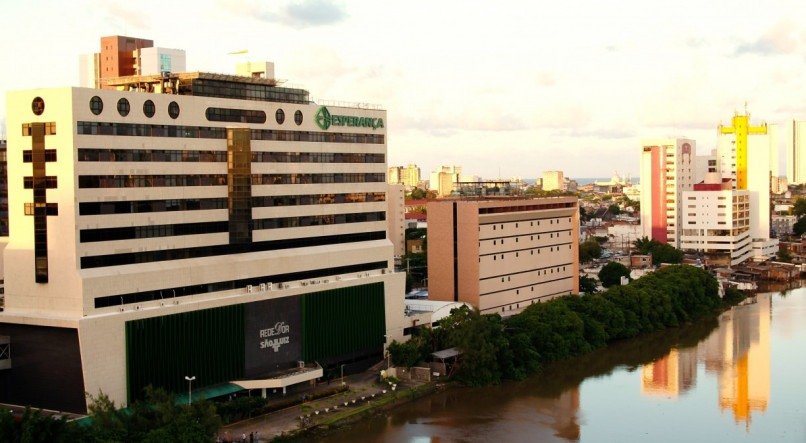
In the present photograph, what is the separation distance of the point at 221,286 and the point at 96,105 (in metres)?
7.08

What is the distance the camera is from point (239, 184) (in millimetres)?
31516

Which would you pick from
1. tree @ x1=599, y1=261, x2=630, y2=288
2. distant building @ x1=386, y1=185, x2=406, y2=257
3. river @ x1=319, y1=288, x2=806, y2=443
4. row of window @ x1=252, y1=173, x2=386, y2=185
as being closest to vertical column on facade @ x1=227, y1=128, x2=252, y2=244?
row of window @ x1=252, y1=173, x2=386, y2=185

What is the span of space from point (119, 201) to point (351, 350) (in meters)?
11.1

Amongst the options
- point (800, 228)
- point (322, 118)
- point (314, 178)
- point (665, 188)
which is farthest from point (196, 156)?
point (800, 228)

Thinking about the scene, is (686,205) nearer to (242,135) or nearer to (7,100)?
(242,135)

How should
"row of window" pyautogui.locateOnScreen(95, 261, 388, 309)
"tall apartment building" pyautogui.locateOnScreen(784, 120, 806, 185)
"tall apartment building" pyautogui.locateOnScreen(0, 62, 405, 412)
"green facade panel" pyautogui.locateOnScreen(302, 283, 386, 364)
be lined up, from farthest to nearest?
"tall apartment building" pyautogui.locateOnScreen(784, 120, 806, 185)
"green facade panel" pyautogui.locateOnScreen(302, 283, 386, 364)
"row of window" pyautogui.locateOnScreen(95, 261, 388, 309)
"tall apartment building" pyautogui.locateOnScreen(0, 62, 405, 412)

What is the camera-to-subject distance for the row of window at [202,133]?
27.6 m

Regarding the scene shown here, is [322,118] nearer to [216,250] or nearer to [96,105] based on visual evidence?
[216,250]

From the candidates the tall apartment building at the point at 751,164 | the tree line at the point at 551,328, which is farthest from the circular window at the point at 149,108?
the tall apartment building at the point at 751,164

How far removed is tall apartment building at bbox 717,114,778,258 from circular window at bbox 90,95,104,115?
219 feet

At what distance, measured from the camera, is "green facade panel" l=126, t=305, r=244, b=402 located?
2762 centimetres

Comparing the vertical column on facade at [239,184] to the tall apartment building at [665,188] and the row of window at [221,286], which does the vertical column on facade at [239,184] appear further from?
the tall apartment building at [665,188]

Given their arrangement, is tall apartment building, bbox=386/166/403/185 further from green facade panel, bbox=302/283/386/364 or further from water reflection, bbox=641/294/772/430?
green facade panel, bbox=302/283/386/364

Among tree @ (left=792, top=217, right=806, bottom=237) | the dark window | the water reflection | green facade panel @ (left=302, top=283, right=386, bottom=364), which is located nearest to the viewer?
the dark window
